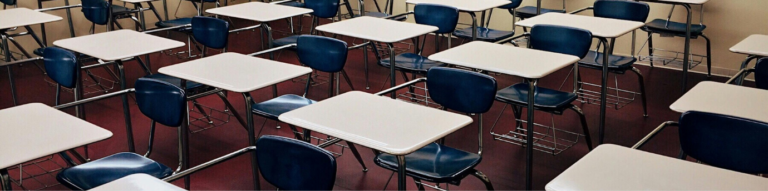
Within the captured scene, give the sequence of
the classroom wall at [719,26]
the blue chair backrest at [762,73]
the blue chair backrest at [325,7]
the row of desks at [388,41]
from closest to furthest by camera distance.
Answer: the row of desks at [388,41]
the blue chair backrest at [762,73]
the classroom wall at [719,26]
the blue chair backrest at [325,7]

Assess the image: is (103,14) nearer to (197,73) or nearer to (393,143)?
(197,73)

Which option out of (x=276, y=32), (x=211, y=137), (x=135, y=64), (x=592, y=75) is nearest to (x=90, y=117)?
(x=211, y=137)

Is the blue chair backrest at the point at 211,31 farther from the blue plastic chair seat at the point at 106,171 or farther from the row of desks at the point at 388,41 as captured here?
the blue plastic chair seat at the point at 106,171

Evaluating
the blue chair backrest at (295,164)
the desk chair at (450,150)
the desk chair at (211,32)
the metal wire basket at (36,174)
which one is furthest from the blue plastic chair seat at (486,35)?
the blue chair backrest at (295,164)

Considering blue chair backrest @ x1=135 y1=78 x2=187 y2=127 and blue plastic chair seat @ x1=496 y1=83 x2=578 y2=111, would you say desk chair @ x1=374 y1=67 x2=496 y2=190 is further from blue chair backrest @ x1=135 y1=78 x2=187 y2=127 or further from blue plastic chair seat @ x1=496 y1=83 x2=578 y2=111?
blue chair backrest @ x1=135 y1=78 x2=187 y2=127

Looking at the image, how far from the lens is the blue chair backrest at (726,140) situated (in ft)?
8.86

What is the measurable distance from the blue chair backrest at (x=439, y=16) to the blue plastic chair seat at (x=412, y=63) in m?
0.33

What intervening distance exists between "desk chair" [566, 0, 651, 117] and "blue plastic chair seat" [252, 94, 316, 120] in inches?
75.9

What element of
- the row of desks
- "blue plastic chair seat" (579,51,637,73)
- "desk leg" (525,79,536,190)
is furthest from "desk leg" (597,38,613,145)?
"desk leg" (525,79,536,190)

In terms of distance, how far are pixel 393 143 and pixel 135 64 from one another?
466cm

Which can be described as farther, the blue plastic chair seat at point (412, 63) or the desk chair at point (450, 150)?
the blue plastic chair seat at point (412, 63)

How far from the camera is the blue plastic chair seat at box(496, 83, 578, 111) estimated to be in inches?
159

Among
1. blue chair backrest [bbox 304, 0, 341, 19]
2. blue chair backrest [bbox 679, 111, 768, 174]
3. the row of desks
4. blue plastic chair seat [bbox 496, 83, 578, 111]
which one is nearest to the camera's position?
blue chair backrest [bbox 679, 111, 768, 174]

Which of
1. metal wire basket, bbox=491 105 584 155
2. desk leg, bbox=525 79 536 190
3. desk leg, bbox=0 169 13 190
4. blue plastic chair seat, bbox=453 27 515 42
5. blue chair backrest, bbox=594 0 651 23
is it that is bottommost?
metal wire basket, bbox=491 105 584 155
